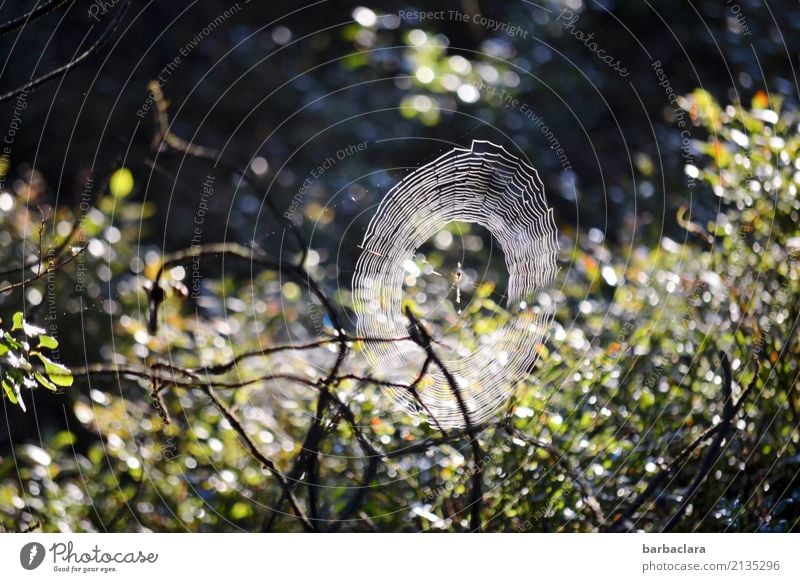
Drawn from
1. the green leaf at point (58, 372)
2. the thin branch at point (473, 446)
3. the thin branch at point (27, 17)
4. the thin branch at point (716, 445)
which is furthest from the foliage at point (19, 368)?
the thin branch at point (716, 445)

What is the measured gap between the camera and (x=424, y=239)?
106 centimetres

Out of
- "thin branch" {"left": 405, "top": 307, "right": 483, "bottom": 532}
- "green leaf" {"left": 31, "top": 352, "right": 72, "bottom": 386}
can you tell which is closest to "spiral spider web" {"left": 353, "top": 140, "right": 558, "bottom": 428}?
"thin branch" {"left": 405, "top": 307, "right": 483, "bottom": 532}

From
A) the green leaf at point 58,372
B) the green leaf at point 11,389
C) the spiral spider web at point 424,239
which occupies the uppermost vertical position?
the spiral spider web at point 424,239

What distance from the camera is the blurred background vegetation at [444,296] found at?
93 centimetres

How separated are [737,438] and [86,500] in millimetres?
764

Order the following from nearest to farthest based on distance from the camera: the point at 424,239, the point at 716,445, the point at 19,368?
1. the point at 19,368
2. the point at 716,445
3. the point at 424,239

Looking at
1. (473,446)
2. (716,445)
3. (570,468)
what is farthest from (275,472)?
(716,445)

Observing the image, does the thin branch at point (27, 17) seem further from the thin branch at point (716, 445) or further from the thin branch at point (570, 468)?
the thin branch at point (716, 445)
